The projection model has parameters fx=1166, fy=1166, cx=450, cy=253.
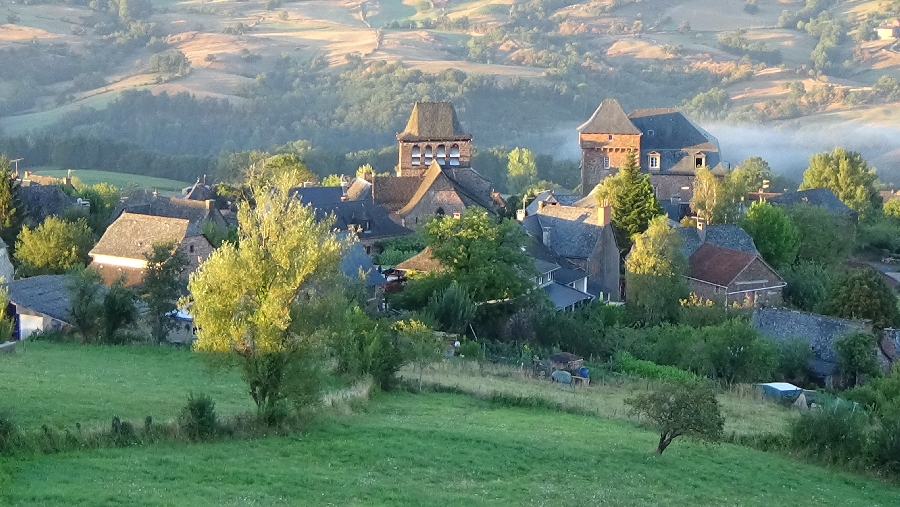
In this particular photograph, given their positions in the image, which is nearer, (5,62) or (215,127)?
(215,127)

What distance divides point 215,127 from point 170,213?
313 ft

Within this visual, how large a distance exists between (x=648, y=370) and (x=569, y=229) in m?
13.6

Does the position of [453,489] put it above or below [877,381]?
above

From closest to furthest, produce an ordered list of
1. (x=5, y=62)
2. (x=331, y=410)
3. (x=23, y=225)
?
1. (x=331, y=410)
2. (x=23, y=225)
3. (x=5, y=62)

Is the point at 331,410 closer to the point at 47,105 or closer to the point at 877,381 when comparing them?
the point at 877,381

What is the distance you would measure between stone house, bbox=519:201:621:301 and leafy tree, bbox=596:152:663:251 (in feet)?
6.78

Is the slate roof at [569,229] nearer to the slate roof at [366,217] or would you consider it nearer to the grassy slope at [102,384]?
the slate roof at [366,217]

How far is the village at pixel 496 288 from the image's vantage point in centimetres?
2295

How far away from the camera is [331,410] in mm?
25266

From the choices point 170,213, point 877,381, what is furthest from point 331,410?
point 170,213

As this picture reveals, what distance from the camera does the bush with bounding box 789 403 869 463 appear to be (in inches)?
1033

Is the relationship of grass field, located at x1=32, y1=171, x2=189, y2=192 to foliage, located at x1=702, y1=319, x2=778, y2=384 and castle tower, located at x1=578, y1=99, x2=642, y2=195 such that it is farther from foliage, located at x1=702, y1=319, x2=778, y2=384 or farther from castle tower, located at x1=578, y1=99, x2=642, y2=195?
foliage, located at x1=702, y1=319, x2=778, y2=384

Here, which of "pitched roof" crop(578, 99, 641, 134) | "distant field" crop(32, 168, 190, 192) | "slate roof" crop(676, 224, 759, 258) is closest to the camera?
"slate roof" crop(676, 224, 759, 258)

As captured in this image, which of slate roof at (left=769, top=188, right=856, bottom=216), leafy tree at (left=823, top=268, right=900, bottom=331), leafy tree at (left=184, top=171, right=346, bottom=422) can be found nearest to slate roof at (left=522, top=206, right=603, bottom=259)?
leafy tree at (left=823, top=268, right=900, bottom=331)
